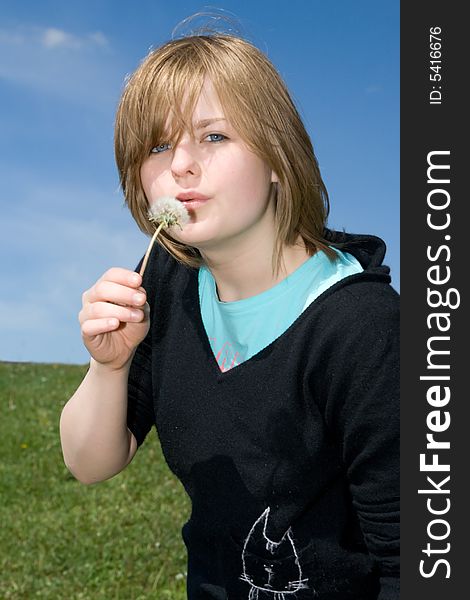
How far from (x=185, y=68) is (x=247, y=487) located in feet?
3.97

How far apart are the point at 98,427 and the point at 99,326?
0.57 metres

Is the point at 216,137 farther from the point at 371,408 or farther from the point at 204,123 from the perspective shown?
the point at 371,408

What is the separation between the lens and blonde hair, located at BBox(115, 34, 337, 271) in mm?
2498

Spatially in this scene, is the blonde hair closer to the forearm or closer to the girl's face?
the girl's face

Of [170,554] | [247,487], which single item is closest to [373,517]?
[247,487]

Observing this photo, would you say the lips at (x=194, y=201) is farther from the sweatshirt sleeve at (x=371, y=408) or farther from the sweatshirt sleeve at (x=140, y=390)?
the sweatshirt sleeve at (x=140, y=390)

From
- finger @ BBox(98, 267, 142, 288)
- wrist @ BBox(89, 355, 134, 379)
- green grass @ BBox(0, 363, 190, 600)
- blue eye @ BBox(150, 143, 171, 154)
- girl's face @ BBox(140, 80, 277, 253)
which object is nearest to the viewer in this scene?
finger @ BBox(98, 267, 142, 288)

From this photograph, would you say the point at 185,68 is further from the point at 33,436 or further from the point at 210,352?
the point at 33,436

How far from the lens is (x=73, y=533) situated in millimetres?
6855

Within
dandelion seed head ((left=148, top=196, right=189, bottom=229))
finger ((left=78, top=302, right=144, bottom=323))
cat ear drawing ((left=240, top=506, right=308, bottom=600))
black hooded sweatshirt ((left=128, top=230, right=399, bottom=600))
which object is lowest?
cat ear drawing ((left=240, top=506, right=308, bottom=600))

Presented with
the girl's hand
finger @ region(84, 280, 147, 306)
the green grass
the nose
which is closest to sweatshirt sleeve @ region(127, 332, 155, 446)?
the girl's hand

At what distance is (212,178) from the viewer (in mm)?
2441

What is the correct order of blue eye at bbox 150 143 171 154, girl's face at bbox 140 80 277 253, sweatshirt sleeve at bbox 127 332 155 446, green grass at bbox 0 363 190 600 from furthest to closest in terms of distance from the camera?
green grass at bbox 0 363 190 600 → sweatshirt sleeve at bbox 127 332 155 446 → blue eye at bbox 150 143 171 154 → girl's face at bbox 140 80 277 253

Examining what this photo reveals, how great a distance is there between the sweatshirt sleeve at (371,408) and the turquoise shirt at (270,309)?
15cm
